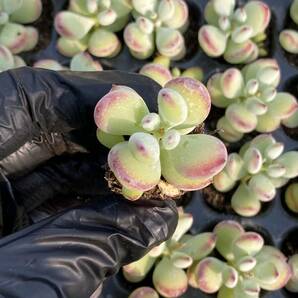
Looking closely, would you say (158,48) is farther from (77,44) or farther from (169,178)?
(169,178)

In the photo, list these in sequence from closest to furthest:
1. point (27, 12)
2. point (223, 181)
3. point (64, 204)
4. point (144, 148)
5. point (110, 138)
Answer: point (144, 148), point (110, 138), point (64, 204), point (223, 181), point (27, 12)

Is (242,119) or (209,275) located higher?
(242,119)

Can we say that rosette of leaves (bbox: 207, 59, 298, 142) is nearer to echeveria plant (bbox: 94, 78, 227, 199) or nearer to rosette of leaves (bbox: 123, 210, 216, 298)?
rosette of leaves (bbox: 123, 210, 216, 298)

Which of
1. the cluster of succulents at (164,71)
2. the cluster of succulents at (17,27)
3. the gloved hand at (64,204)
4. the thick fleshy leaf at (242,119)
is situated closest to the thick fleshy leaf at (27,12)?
the cluster of succulents at (17,27)

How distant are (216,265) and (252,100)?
0.36 meters

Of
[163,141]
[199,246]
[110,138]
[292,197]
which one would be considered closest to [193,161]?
[163,141]

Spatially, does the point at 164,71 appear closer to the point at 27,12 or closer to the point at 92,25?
the point at 92,25

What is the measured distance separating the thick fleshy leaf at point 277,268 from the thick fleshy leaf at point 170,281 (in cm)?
16

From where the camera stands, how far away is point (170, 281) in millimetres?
1203

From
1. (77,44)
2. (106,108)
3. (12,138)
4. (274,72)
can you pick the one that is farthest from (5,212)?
(274,72)

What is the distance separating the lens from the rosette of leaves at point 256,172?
1.21 metres

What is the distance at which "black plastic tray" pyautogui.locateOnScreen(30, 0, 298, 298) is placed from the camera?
4.21ft

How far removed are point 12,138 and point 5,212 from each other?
0.54ft

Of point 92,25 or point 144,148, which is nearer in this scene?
point 144,148
